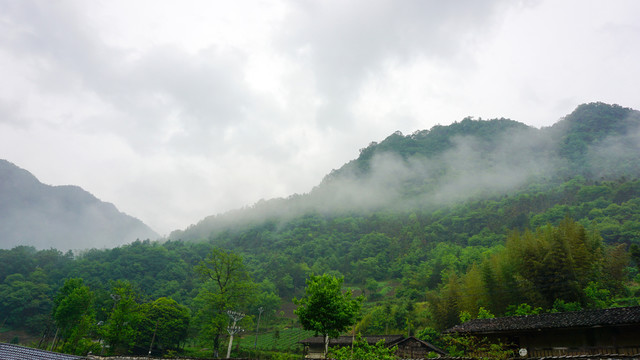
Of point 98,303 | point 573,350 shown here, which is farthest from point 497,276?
point 98,303

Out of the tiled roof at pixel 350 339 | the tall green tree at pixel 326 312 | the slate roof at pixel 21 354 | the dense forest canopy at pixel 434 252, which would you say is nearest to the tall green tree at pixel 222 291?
the dense forest canopy at pixel 434 252

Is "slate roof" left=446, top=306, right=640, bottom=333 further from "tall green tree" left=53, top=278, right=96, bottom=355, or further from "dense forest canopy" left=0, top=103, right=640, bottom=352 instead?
"tall green tree" left=53, top=278, right=96, bottom=355

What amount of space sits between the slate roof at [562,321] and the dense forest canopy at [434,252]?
9.57 m

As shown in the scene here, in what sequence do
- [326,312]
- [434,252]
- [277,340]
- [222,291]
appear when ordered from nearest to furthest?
1. [326,312]
2. [222,291]
3. [277,340]
4. [434,252]

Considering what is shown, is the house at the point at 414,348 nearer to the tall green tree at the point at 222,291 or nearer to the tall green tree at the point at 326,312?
the tall green tree at the point at 326,312

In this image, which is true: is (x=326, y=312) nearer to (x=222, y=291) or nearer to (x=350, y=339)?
(x=222, y=291)

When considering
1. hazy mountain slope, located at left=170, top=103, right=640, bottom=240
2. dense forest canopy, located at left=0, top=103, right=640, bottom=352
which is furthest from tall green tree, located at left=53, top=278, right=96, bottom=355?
hazy mountain slope, located at left=170, top=103, right=640, bottom=240

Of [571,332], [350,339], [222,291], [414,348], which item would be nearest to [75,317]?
[222,291]

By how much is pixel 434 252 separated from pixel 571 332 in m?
86.1

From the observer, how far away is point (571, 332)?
18.3m

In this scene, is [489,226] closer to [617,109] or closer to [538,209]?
[538,209]

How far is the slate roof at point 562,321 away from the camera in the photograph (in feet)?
54.3

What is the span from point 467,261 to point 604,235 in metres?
26.3

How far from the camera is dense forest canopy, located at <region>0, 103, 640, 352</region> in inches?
1401
